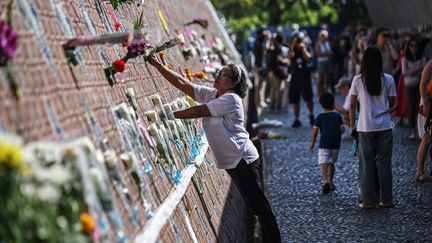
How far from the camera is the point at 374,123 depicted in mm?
11172

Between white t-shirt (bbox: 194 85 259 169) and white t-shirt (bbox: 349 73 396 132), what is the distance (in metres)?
2.90

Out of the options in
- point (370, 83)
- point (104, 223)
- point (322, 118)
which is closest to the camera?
point (104, 223)

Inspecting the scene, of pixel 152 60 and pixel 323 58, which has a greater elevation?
→ pixel 152 60

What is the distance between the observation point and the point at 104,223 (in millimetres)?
4637

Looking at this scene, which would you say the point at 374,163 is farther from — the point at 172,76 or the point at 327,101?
the point at 172,76

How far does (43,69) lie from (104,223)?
0.84 metres

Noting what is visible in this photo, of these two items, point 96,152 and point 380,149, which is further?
point 380,149

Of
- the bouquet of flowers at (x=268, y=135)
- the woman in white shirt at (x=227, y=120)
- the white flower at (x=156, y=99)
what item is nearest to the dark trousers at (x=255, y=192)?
the woman in white shirt at (x=227, y=120)

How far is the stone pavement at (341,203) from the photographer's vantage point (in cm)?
1022

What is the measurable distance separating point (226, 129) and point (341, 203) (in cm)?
402

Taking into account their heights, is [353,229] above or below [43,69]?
below

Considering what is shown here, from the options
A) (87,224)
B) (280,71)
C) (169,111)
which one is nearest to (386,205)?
(169,111)

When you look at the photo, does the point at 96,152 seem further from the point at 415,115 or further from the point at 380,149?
the point at 415,115

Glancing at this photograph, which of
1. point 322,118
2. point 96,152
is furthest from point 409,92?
point 96,152
